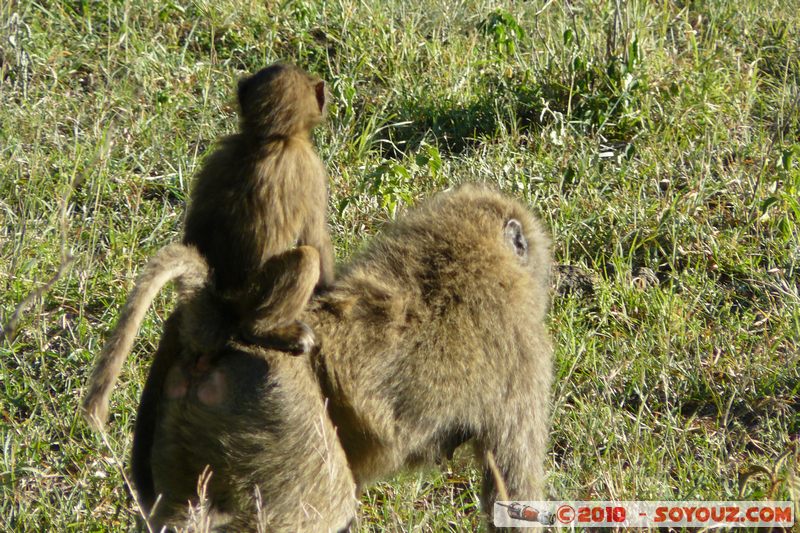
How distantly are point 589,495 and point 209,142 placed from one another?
2.88 meters

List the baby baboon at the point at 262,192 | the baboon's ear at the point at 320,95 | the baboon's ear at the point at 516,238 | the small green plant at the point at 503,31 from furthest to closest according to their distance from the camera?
the small green plant at the point at 503,31
the baboon's ear at the point at 320,95
the baboon's ear at the point at 516,238
the baby baboon at the point at 262,192

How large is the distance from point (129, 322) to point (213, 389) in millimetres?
326

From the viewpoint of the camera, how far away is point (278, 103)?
4.12 meters

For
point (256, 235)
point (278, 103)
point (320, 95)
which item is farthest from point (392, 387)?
point (320, 95)

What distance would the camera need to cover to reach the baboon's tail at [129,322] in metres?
3.43

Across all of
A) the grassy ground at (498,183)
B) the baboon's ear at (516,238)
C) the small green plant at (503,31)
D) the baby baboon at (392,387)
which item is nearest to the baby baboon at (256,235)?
the baby baboon at (392,387)

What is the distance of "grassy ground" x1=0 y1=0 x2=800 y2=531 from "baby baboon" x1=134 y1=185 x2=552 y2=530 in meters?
0.41

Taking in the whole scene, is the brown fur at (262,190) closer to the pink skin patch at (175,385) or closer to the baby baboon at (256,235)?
the baby baboon at (256,235)

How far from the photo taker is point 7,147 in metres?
5.83

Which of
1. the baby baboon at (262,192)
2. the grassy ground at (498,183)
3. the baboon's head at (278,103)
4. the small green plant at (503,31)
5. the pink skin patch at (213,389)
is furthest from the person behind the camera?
the small green plant at (503,31)

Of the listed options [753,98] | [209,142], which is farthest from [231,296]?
[753,98]

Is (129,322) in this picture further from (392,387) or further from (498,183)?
(498,183)

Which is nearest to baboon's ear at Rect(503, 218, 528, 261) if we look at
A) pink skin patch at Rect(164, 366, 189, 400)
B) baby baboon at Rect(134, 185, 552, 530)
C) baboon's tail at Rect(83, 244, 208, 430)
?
baby baboon at Rect(134, 185, 552, 530)

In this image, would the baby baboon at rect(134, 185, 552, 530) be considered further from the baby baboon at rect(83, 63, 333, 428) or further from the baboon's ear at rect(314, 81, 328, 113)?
the baboon's ear at rect(314, 81, 328, 113)
